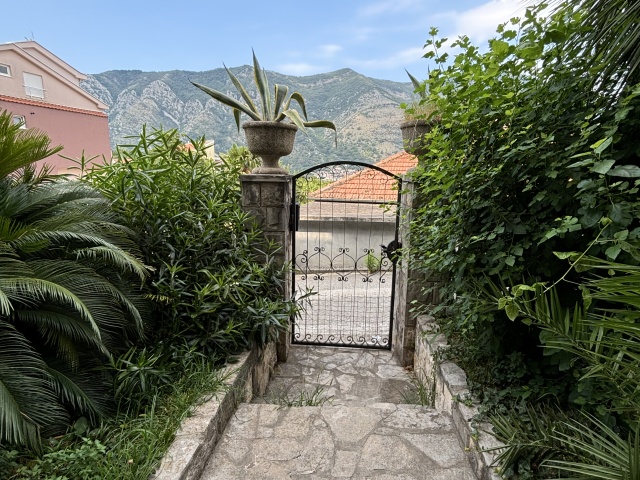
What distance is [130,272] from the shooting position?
79.5 inches

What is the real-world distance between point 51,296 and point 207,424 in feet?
3.01

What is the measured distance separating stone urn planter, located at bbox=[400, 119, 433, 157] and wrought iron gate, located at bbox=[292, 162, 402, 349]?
320mm

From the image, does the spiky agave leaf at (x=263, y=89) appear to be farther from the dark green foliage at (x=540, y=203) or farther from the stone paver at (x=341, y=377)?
the stone paver at (x=341, y=377)

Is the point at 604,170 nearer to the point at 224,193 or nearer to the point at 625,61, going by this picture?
the point at 625,61

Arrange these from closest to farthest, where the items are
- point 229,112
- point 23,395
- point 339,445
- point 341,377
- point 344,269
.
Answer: point 23,395 < point 339,445 < point 341,377 < point 344,269 < point 229,112

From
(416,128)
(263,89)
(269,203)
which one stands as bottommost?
(269,203)

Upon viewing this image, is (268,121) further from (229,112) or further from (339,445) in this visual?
(229,112)

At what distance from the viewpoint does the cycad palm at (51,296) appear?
142 centimetres

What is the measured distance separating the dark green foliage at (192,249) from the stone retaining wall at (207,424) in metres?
0.18

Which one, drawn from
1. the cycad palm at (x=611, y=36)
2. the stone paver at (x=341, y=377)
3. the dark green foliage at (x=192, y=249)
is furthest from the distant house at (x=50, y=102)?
the cycad palm at (x=611, y=36)

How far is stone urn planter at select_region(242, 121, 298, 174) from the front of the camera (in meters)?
2.83

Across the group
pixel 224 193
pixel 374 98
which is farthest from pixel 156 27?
pixel 224 193

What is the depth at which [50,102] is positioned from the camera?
1231 centimetres

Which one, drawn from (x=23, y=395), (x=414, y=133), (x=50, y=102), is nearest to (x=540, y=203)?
(x=414, y=133)
